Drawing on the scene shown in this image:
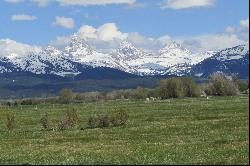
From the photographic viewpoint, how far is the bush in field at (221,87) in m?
183

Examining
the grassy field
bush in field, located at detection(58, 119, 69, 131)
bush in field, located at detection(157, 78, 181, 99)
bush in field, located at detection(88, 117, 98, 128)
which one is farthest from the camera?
bush in field, located at detection(157, 78, 181, 99)

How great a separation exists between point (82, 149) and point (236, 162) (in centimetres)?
1262

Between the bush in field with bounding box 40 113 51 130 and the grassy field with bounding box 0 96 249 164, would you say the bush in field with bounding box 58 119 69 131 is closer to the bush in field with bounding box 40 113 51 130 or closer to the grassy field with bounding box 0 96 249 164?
the bush in field with bounding box 40 113 51 130

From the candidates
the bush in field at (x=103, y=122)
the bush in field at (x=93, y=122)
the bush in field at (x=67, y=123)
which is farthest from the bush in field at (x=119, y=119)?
the bush in field at (x=67, y=123)

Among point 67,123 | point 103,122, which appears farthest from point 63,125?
point 103,122

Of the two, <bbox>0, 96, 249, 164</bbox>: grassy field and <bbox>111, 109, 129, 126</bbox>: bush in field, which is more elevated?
<bbox>111, 109, 129, 126</bbox>: bush in field

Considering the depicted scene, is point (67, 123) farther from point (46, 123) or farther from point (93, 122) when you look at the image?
point (93, 122)

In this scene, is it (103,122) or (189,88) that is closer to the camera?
(103,122)

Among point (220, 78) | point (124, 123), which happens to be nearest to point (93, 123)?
point (124, 123)

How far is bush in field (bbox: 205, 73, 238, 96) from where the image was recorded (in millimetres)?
183000

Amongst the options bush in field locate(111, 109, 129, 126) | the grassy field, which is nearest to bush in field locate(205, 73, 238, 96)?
bush in field locate(111, 109, 129, 126)

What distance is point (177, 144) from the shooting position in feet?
121

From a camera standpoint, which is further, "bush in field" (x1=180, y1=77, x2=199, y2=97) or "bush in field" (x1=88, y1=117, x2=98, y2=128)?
"bush in field" (x1=180, y1=77, x2=199, y2=97)

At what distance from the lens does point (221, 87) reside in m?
186
